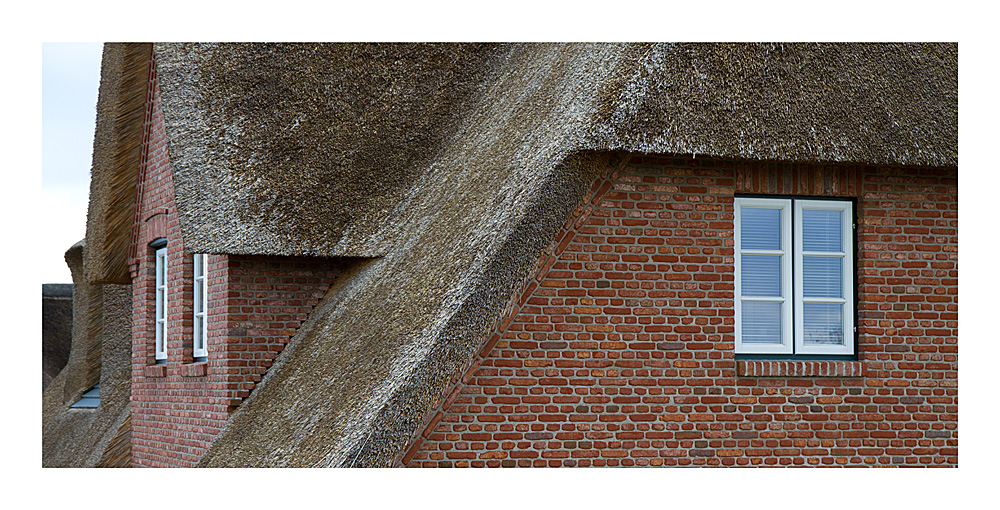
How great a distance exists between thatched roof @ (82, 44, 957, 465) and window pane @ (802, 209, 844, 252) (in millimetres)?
661

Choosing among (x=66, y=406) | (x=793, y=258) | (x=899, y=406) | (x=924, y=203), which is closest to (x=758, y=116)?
(x=793, y=258)

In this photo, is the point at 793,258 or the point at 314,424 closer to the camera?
the point at 314,424

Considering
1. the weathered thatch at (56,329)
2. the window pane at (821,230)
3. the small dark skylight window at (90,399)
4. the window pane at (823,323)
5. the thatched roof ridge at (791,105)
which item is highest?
the thatched roof ridge at (791,105)

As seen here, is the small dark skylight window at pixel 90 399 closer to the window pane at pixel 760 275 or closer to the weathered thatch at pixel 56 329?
the weathered thatch at pixel 56 329

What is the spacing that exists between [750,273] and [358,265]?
3.81 metres

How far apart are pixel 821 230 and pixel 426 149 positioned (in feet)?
14.1

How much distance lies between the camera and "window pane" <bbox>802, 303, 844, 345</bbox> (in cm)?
855

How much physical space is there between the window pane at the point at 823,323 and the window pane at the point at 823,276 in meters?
A: 0.10

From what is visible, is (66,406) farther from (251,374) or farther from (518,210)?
(518,210)

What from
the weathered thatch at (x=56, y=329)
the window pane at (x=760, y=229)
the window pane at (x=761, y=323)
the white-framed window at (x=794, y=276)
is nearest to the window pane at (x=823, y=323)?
the white-framed window at (x=794, y=276)

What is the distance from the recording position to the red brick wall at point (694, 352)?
795 centimetres

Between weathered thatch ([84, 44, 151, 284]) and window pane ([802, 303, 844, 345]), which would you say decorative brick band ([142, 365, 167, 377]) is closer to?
weathered thatch ([84, 44, 151, 284])

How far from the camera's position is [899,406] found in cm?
857

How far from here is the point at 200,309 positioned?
Answer: 1105 centimetres
